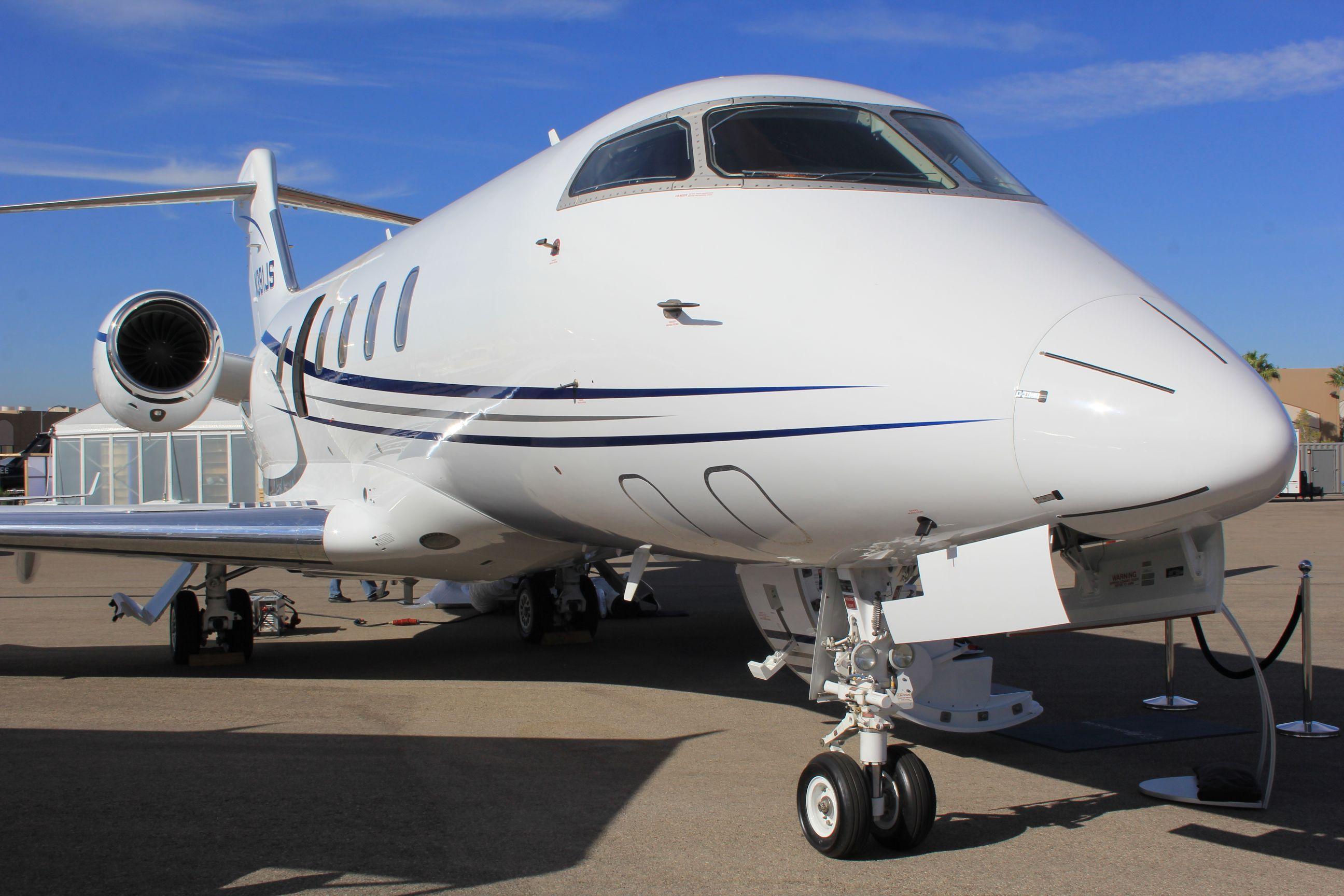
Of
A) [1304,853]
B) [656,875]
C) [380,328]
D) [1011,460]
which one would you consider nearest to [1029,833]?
[1304,853]

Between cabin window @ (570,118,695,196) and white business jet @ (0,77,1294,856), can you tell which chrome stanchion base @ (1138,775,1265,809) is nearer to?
white business jet @ (0,77,1294,856)

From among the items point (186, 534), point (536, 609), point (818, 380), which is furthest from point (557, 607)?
point (818, 380)

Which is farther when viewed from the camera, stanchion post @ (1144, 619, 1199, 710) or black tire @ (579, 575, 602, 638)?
black tire @ (579, 575, 602, 638)

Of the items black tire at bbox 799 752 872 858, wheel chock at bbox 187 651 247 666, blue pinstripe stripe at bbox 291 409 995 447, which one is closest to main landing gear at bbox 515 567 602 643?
wheel chock at bbox 187 651 247 666

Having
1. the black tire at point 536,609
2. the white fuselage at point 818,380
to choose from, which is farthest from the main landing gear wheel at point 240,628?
the white fuselage at point 818,380

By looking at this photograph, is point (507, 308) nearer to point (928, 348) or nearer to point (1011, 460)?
point (928, 348)

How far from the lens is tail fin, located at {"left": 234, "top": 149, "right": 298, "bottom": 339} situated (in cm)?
1354

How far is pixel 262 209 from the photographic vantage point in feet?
48.1

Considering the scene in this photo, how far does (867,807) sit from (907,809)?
0.57 feet

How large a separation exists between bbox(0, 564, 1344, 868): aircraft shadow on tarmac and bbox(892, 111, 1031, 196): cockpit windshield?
2.83 m

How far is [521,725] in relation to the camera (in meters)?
7.47

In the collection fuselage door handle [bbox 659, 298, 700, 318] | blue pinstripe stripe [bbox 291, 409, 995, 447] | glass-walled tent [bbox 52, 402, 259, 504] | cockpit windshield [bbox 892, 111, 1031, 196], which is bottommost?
blue pinstripe stripe [bbox 291, 409, 995, 447]

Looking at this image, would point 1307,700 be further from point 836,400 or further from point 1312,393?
point 1312,393

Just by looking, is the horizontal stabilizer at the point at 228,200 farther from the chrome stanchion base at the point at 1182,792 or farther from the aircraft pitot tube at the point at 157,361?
the chrome stanchion base at the point at 1182,792
